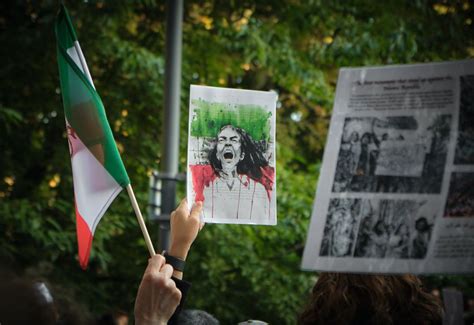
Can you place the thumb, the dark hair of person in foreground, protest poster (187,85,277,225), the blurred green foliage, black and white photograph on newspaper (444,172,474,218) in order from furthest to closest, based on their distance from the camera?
the blurred green foliage → protest poster (187,85,277,225) → the thumb → the dark hair of person in foreground → black and white photograph on newspaper (444,172,474,218)

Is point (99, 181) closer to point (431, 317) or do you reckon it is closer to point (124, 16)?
point (431, 317)

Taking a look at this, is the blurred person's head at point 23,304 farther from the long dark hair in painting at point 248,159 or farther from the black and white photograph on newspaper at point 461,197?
the black and white photograph on newspaper at point 461,197

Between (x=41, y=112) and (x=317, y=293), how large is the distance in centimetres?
549

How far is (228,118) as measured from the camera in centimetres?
285

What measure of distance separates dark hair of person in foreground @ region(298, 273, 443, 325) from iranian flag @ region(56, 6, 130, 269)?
0.84m

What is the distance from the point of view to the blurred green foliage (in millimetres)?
7043

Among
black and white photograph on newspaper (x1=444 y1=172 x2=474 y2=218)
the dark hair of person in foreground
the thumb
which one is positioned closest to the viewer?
black and white photograph on newspaper (x1=444 y1=172 x2=474 y2=218)

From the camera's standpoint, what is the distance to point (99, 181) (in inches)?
114

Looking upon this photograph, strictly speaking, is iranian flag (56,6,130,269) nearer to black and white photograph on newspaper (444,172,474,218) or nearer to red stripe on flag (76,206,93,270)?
red stripe on flag (76,206,93,270)

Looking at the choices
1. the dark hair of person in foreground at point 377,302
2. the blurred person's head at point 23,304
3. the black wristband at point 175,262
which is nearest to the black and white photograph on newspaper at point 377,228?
the dark hair of person in foreground at point 377,302

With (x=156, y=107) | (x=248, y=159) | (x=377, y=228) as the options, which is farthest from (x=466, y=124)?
(x=156, y=107)

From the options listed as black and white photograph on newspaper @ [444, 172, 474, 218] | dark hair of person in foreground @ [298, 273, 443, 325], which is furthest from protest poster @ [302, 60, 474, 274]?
dark hair of person in foreground @ [298, 273, 443, 325]

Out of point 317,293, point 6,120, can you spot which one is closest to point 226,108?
point 317,293

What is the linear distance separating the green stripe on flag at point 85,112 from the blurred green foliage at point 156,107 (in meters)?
3.96
